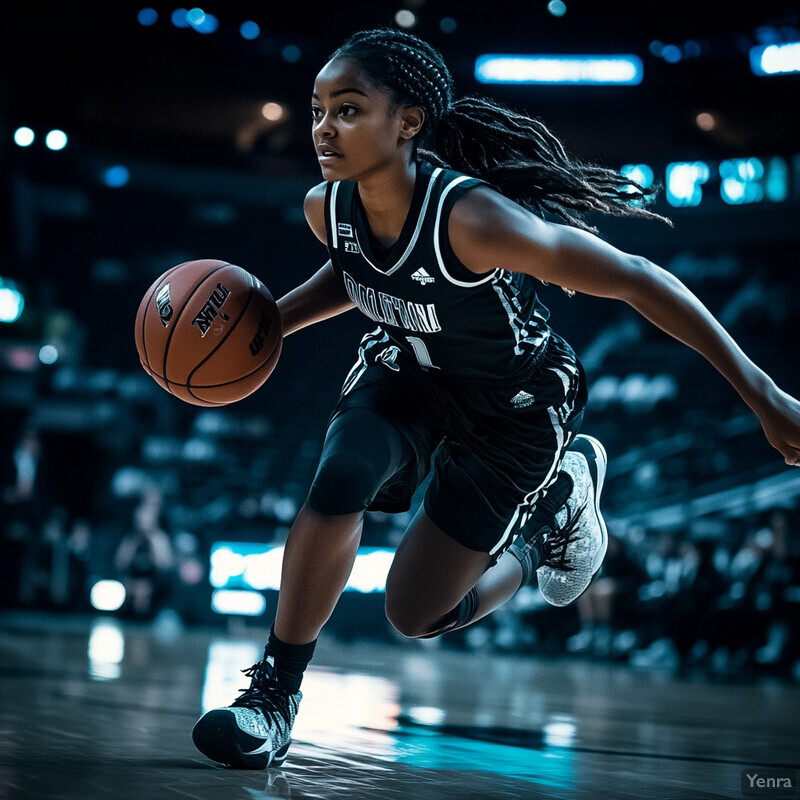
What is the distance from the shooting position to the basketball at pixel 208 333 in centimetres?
240

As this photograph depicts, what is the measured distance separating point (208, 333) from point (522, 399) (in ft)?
2.48

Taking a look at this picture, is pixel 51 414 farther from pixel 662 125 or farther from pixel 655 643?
pixel 662 125

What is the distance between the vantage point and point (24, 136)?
1262cm

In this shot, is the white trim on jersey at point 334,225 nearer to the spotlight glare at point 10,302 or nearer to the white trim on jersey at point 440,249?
the white trim on jersey at point 440,249

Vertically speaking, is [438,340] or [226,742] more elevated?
[438,340]

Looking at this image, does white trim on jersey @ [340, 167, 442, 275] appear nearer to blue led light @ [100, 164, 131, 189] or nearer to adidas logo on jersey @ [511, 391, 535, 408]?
adidas logo on jersey @ [511, 391, 535, 408]

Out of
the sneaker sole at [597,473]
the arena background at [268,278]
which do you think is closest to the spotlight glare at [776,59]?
the arena background at [268,278]

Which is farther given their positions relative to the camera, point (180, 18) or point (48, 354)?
point (180, 18)

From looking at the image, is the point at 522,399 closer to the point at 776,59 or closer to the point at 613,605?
the point at 613,605

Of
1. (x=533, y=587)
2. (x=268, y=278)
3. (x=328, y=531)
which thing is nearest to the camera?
(x=328, y=531)

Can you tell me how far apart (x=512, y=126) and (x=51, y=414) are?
1017 cm

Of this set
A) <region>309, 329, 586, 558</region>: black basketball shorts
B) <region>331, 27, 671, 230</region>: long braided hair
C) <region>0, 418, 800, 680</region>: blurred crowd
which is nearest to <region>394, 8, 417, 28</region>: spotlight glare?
<region>0, 418, 800, 680</region>: blurred crowd

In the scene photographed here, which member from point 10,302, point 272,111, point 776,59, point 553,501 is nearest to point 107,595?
point 10,302

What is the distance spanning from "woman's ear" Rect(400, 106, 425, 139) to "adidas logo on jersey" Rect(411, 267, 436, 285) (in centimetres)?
31
